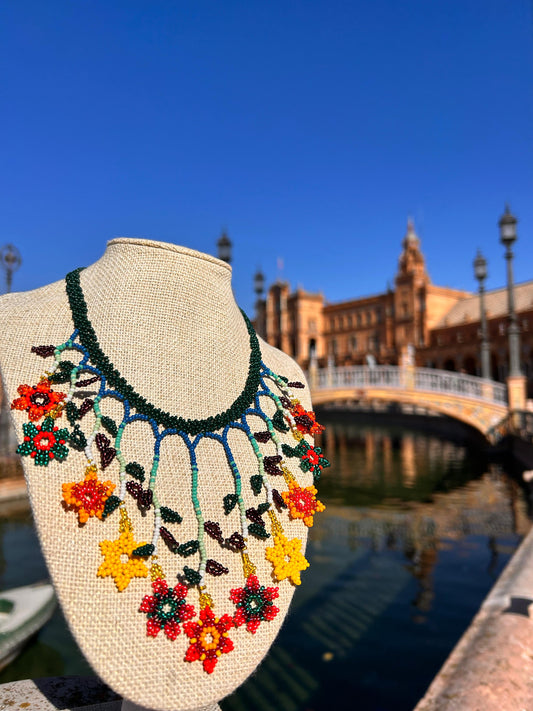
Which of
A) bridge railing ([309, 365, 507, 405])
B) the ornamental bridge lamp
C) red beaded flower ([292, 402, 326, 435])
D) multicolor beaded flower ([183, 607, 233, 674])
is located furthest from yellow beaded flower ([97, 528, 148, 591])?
bridge railing ([309, 365, 507, 405])

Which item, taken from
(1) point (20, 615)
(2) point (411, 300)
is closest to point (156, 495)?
(1) point (20, 615)

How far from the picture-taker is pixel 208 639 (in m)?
1.10

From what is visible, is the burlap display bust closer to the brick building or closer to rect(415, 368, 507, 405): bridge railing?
rect(415, 368, 507, 405): bridge railing

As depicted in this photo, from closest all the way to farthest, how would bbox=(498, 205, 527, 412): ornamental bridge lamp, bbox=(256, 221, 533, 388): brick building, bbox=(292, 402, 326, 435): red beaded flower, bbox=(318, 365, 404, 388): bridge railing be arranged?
1. bbox=(292, 402, 326, 435): red beaded flower
2. bbox=(498, 205, 527, 412): ornamental bridge lamp
3. bbox=(318, 365, 404, 388): bridge railing
4. bbox=(256, 221, 533, 388): brick building

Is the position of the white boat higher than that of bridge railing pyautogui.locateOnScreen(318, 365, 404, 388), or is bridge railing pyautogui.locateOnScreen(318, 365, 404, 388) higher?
bridge railing pyautogui.locateOnScreen(318, 365, 404, 388)

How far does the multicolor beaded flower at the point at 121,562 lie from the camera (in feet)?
3.53

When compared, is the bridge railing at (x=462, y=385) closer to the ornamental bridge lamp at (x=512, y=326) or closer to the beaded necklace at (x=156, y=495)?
the ornamental bridge lamp at (x=512, y=326)

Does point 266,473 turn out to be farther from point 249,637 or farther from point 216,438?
point 249,637

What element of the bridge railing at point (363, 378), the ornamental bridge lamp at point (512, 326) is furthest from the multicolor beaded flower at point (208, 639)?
the bridge railing at point (363, 378)

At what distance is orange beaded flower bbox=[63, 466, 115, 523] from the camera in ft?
3.59

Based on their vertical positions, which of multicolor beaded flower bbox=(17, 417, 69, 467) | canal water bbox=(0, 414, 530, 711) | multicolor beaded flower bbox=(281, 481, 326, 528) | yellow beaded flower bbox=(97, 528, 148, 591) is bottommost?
canal water bbox=(0, 414, 530, 711)

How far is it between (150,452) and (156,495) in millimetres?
100

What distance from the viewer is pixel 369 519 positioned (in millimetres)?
7547

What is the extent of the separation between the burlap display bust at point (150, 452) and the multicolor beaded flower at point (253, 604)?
0.06 ft
